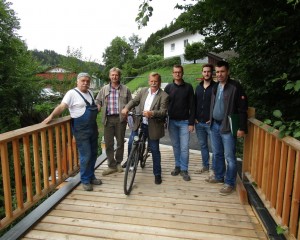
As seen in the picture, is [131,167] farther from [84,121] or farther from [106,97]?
[106,97]

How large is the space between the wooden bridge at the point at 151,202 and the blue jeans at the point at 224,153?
0.19 meters

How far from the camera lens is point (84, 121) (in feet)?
11.1

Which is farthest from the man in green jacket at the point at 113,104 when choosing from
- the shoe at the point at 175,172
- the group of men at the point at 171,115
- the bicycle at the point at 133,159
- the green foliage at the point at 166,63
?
the green foliage at the point at 166,63

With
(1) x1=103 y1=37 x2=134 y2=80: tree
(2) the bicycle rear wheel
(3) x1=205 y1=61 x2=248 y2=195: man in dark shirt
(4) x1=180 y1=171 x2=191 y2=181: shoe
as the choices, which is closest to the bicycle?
(2) the bicycle rear wheel

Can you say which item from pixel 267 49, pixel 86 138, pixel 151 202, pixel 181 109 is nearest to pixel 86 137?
pixel 86 138

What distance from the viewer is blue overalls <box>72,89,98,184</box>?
3.40 m

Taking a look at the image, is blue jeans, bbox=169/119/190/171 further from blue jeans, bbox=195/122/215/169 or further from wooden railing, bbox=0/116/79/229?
wooden railing, bbox=0/116/79/229

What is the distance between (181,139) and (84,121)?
143 centimetres

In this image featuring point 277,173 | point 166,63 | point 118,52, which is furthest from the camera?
point 118,52

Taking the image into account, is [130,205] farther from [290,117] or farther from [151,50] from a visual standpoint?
[151,50]

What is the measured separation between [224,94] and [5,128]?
9217mm

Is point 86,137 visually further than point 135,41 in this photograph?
No

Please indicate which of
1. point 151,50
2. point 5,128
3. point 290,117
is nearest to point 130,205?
point 290,117

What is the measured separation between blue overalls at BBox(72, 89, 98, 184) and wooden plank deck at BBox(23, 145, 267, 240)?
11.6 inches
